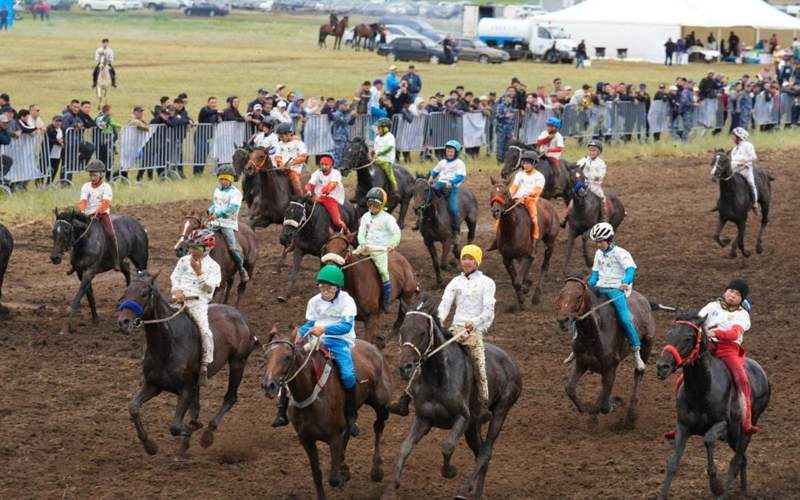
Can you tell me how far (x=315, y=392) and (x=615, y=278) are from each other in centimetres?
464

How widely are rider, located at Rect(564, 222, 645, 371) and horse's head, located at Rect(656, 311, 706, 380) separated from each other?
264 cm

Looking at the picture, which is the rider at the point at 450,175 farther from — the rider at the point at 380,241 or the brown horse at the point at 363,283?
the brown horse at the point at 363,283

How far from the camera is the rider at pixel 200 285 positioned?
13.8m

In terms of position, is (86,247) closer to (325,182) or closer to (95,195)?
(95,195)

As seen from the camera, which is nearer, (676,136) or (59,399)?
(59,399)

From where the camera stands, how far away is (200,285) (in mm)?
14219

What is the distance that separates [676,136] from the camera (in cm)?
4278

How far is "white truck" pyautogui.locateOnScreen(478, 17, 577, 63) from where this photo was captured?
229ft

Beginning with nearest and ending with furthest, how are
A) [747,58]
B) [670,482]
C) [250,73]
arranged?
[670,482], [250,73], [747,58]

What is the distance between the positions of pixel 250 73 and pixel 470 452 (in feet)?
145

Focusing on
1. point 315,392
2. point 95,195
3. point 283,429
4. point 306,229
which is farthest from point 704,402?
point 95,195

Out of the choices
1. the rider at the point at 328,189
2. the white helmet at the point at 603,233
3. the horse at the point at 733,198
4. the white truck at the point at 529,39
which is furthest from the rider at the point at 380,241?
the white truck at the point at 529,39

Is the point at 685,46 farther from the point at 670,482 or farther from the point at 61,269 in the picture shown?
the point at 670,482

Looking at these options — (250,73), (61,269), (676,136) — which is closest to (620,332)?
(61,269)
